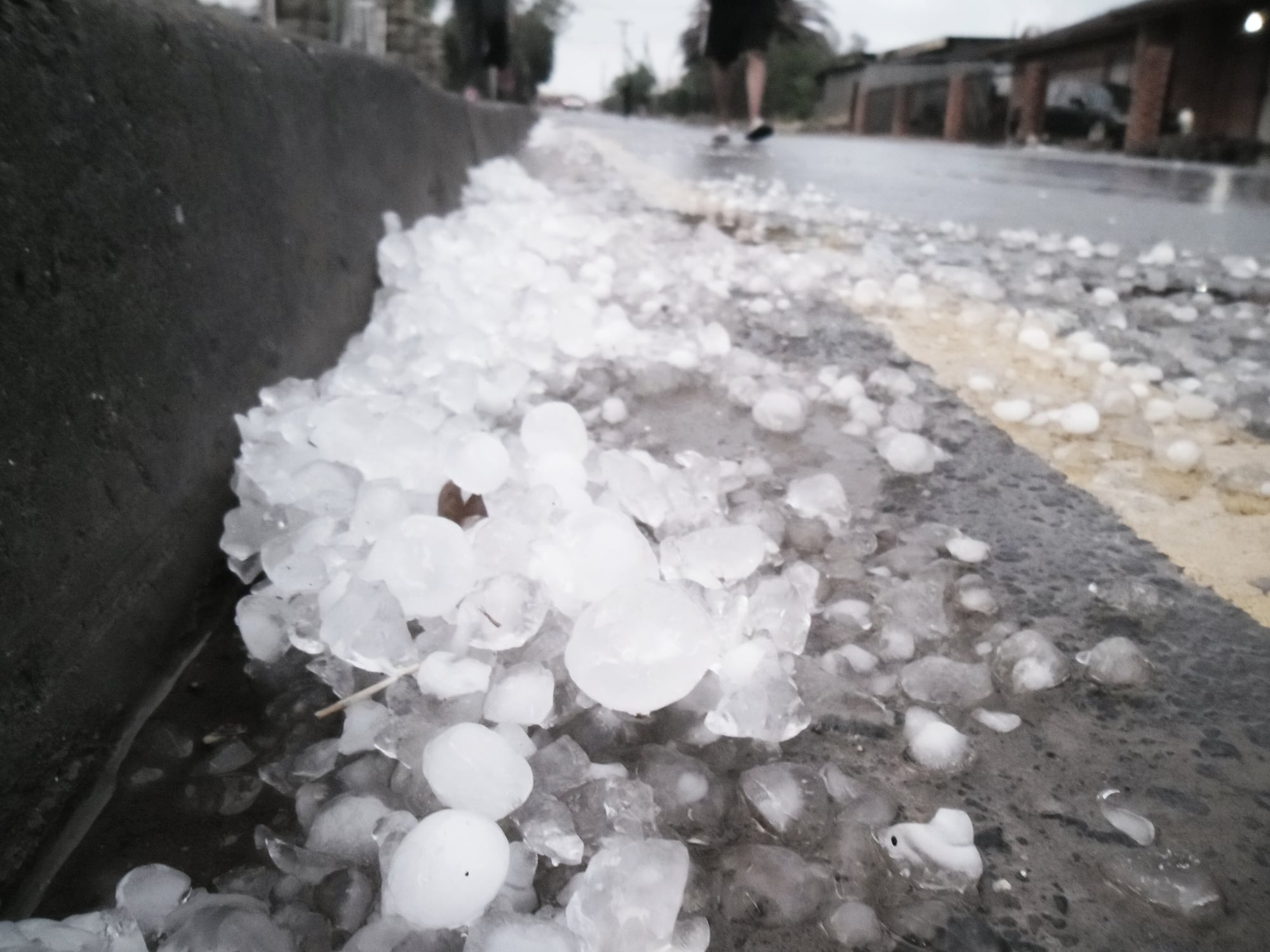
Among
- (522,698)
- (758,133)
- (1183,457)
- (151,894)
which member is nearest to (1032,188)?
(758,133)

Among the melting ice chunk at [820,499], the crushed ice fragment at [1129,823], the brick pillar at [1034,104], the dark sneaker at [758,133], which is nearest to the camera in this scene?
the crushed ice fragment at [1129,823]

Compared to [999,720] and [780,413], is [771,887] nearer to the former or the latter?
[999,720]

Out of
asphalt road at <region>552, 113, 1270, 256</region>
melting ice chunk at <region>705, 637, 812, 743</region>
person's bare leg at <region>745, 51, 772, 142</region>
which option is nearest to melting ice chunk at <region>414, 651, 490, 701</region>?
melting ice chunk at <region>705, 637, 812, 743</region>

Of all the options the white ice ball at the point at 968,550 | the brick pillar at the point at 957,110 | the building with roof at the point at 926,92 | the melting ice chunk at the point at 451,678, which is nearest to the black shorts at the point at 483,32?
the white ice ball at the point at 968,550

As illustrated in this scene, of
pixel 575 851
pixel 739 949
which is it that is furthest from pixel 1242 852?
pixel 575 851

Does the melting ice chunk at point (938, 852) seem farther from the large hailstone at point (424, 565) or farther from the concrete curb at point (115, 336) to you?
the concrete curb at point (115, 336)
